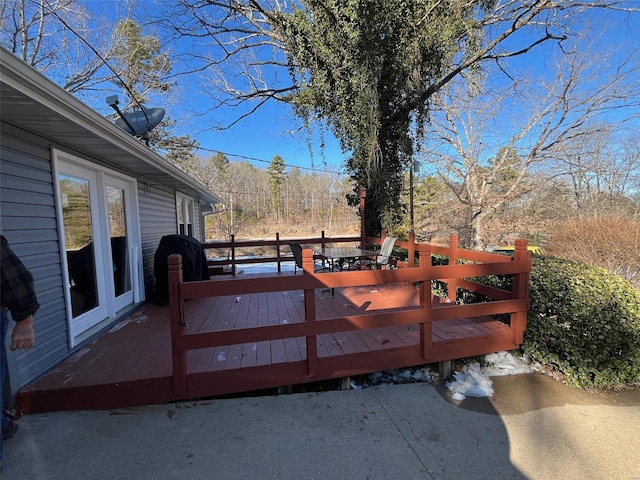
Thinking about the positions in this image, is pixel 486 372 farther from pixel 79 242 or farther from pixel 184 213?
pixel 184 213

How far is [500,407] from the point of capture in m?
2.28

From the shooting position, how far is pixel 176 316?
199cm

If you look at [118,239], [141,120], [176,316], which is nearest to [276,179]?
[141,120]

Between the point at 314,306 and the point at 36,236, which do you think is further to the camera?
the point at 36,236

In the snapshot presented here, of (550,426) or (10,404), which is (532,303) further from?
(10,404)

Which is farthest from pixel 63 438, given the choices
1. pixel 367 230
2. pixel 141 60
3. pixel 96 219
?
pixel 141 60

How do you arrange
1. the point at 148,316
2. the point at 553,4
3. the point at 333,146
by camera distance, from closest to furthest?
the point at 148,316, the point at 553,4, the point at 333,146

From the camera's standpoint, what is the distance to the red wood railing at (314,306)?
2012mm

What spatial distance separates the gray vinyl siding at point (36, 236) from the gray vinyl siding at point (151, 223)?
1.98 metres

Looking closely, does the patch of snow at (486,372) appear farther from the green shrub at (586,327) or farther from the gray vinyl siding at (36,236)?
the gray vinyl siding at (36,236)

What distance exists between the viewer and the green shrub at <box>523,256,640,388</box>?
2.47 meters

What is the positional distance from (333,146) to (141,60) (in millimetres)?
8508

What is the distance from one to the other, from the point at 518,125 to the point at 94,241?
13627mm

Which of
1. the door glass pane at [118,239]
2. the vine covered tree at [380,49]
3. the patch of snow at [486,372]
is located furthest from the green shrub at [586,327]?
the door glass pane at [118,239]
